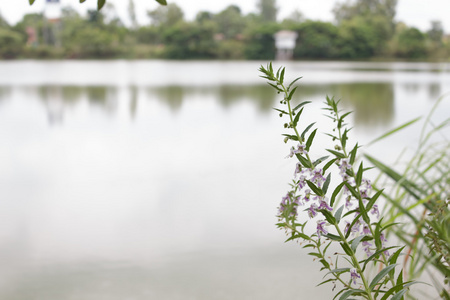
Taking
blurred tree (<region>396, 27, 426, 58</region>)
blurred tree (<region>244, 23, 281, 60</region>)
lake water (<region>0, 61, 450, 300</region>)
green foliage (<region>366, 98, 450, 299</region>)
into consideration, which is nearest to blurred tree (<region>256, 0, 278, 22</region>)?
blurred tree (<region>244, 23, 281, 60</region>)

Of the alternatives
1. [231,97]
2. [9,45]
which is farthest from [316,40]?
[231,97]

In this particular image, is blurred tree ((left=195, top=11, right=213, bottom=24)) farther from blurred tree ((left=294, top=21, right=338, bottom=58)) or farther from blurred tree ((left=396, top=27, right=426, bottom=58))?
blurred tree ((left=396, top=27, right=426, bottom=58))

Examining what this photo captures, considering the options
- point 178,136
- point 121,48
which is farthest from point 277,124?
point 121,48

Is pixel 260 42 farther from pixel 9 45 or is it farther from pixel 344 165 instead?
pixel 344 165

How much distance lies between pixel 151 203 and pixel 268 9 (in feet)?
151

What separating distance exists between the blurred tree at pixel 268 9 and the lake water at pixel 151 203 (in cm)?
4226

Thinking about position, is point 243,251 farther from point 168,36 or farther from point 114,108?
point 168,36

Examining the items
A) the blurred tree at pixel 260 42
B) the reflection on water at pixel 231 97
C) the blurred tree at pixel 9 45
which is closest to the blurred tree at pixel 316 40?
the blurred tree at pixel 260 42

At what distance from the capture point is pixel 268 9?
4659cm

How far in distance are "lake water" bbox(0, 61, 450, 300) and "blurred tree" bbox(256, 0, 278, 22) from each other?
42.3 m

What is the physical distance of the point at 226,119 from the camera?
5141 mm

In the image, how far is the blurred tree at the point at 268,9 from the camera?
152 ft

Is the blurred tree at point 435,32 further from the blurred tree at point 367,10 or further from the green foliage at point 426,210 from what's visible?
the green foliage at point 426,210

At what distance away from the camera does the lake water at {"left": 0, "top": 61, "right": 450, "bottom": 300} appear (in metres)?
1.60
